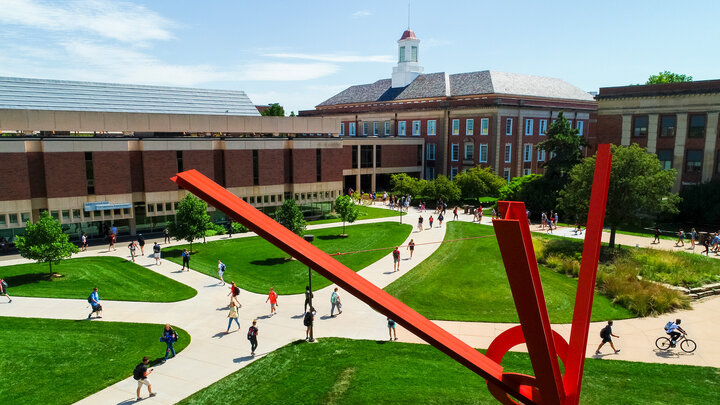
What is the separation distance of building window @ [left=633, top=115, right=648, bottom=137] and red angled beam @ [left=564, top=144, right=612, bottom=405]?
45961 mm

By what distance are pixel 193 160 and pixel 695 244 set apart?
39.3 meters

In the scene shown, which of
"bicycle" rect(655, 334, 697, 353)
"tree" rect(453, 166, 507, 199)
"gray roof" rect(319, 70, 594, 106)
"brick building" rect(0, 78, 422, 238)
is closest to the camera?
"bicycle" rect(655, 334, 697, 353)

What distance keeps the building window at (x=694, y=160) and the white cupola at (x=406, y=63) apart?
4306 centimetres

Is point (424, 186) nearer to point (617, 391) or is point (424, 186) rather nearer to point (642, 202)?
point (642, 202)

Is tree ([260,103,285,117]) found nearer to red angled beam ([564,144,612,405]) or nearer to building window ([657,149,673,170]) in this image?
building window ([657,149,673,170])

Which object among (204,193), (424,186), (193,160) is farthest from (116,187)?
(204,193)

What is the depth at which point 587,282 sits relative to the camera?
340 inches

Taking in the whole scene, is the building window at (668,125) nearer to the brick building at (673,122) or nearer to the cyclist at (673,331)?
the brick building at (673,122)

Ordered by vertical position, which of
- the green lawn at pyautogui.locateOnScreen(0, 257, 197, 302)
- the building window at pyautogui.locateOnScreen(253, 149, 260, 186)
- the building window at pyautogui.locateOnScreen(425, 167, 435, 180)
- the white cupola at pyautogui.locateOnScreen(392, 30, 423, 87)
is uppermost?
the white cupola at pyautogui.locateOnScreen(392, 30, 423, 87)

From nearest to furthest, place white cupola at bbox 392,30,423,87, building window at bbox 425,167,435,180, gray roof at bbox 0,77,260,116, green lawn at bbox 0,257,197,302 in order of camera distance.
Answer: green lawn at bbox 0,257,197,302, gray roof at bbox 0,77,260,116, building window at bbox 425,167,435,180, white cupola at bbox 392,30,423,87

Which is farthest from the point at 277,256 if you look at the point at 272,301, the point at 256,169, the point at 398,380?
the point at 398,380

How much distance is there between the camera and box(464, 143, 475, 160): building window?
66.1 m

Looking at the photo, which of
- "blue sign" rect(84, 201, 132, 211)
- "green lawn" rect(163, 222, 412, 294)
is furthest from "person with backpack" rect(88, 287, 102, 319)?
"blue sign" rect(84, 201, 132, 211)

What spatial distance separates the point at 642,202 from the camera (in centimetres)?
3222
